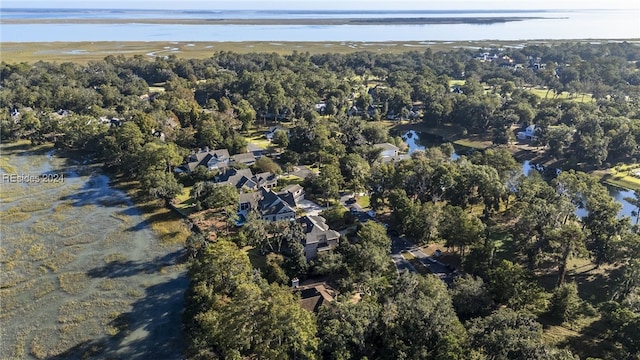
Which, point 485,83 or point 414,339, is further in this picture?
point 485,83

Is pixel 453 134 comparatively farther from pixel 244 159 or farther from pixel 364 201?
pixel 244 159

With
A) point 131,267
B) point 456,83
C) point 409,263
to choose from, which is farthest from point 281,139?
point 456,83

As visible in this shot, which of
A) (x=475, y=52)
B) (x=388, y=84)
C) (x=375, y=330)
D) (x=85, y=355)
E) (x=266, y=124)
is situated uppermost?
(x=475, y=52)

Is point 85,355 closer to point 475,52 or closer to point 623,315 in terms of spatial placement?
point 623,315

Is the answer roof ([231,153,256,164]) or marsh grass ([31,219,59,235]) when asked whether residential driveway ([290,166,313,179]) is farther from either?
marsh grass ([31,219,59,235])

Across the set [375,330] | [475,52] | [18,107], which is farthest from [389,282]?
[475,52]

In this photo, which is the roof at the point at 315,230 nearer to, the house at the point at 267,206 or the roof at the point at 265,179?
the house at the point at 267,206
